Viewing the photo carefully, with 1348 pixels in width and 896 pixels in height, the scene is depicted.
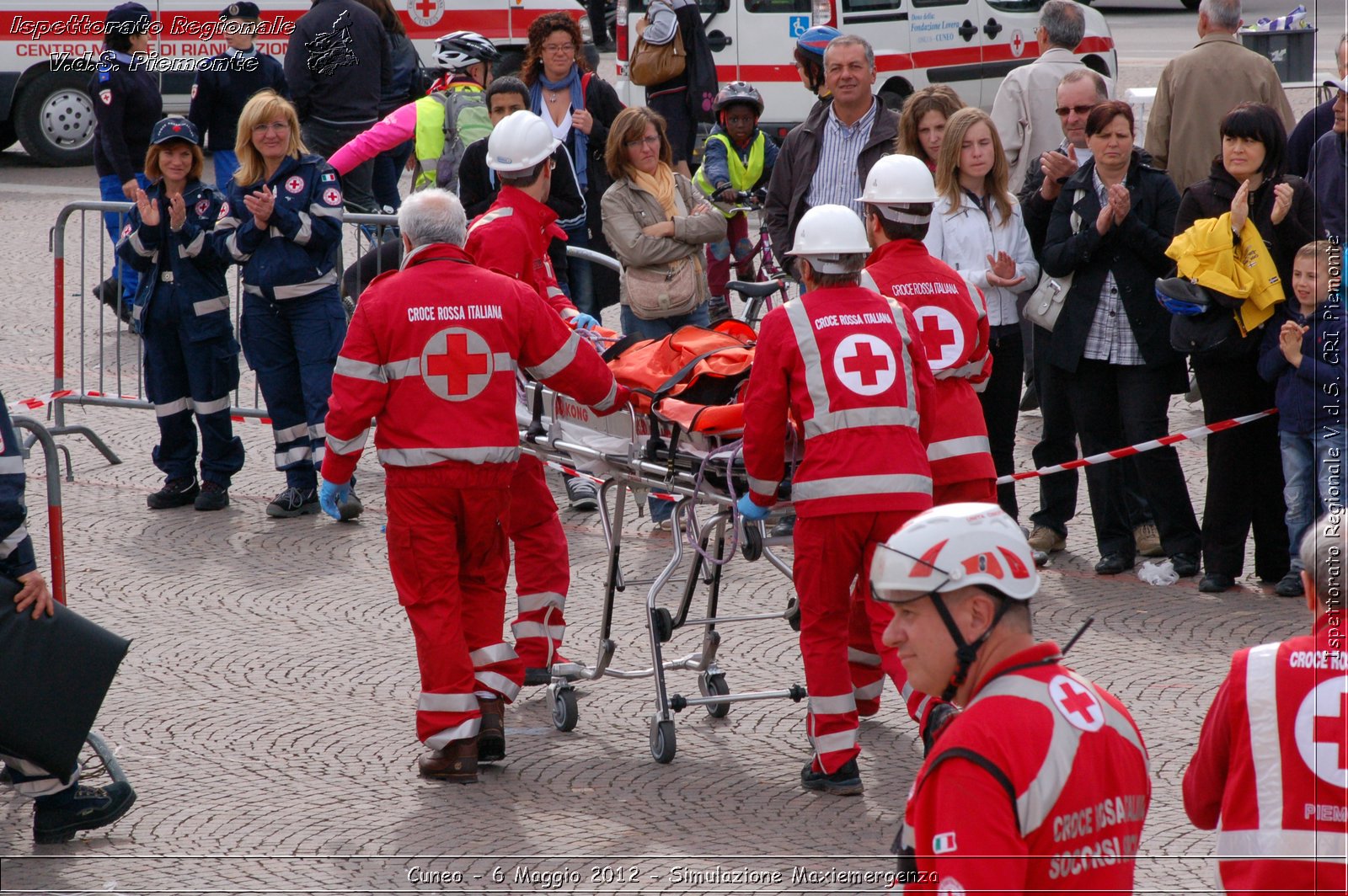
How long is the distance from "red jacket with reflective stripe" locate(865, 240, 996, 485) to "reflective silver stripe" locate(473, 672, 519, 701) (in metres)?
1.75

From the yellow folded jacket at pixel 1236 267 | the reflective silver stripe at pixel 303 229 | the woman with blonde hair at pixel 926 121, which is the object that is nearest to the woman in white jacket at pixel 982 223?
the woman with blonde hair at pixel 926 121

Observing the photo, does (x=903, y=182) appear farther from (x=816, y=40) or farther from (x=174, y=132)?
(x=816, y=40)

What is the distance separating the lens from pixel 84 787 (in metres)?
5.18

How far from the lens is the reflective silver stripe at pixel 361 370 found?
5570 mm

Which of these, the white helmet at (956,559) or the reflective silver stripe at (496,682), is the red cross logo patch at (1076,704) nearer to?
the white helmet at (956,559)

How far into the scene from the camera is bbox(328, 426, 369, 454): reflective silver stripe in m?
5.69

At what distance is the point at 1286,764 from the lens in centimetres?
301

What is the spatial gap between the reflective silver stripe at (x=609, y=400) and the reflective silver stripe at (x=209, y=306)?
356 cm

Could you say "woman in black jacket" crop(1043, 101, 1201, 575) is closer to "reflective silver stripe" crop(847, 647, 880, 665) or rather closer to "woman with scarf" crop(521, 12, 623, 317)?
"reflective silver stripe" crop(847, 647, 880, 665)

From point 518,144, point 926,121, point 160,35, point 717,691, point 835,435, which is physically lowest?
point 717,691

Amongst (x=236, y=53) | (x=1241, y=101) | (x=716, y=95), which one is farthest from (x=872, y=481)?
(x=236, y=53)

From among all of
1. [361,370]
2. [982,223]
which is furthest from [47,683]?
[982,223]

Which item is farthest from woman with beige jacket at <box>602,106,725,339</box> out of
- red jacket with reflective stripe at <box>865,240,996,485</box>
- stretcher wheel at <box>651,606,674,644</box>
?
stretcher wheel at <box>651,606,674,644</box>

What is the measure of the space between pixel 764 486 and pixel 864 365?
0.51 metres
